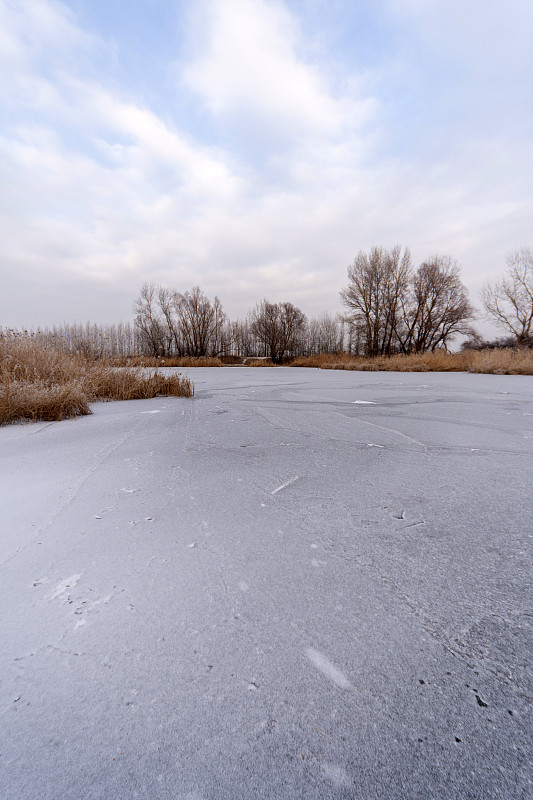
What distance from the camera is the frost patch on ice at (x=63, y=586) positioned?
37.4 inches

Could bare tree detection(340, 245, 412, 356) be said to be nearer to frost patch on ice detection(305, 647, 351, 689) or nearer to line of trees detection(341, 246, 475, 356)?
line of trees detection(341, 246, 475, 356)

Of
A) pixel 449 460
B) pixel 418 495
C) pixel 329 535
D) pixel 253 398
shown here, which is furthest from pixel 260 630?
pixel 253 398

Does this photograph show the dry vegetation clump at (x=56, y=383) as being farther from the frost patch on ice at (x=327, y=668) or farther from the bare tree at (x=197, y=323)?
the bare tree at (x=197, y=323)

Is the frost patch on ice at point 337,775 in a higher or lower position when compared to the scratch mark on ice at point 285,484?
lower

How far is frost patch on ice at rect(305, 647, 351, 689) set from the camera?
2.24 ft

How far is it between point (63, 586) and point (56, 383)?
12.5 feet

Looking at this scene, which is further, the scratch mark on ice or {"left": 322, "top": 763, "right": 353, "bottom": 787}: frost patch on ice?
the scratch mark on ice

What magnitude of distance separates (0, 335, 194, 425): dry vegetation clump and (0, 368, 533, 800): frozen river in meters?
1.99

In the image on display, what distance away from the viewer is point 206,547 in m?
1.17

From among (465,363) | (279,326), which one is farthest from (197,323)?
(465,363)

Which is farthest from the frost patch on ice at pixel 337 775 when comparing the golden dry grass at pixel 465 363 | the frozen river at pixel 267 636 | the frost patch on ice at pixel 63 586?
the golden dry grass at pixel 465 363

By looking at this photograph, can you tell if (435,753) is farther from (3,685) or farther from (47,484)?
(47,484)

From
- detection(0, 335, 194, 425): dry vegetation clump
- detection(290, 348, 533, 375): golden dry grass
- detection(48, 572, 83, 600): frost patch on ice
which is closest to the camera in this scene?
detection(48, 572, 83, 600): frost patch on ice

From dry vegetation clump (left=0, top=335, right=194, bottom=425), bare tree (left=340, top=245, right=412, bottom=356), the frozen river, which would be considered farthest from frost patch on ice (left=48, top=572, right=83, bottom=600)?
bare tree (left=340, top=245, right=412, bottom=356)
